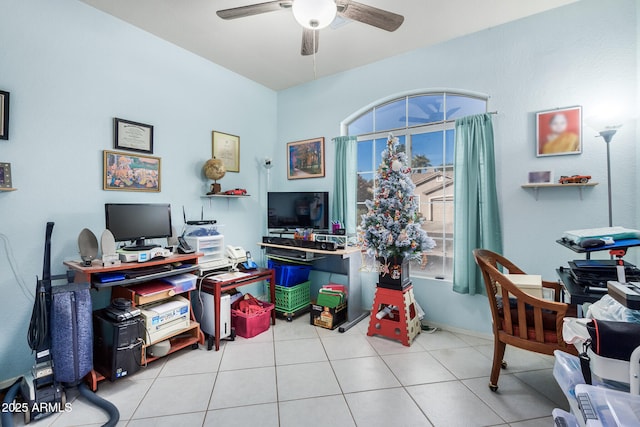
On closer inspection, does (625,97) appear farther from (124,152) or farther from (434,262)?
(124,152)

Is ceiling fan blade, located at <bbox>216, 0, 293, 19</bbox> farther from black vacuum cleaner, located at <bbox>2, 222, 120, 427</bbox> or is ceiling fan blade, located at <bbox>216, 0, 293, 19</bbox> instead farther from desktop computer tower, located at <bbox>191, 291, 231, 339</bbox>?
desktop computer tower, located at <bbox>191, 291, 231, 339</bbox>

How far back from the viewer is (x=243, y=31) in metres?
2.87

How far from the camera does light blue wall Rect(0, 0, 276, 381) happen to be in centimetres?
216

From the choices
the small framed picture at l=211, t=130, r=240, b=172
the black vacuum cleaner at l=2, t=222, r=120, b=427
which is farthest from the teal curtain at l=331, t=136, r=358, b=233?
the black vacuum cleaner at l=2, t=222, r=120, b=427

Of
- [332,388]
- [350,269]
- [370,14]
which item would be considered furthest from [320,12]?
[332,388]

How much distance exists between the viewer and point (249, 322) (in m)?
2.92

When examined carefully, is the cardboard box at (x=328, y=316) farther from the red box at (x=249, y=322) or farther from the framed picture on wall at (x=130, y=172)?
the framed picture on wall at (x=130, y=172)

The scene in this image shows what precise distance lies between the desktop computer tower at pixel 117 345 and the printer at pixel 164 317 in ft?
0.25

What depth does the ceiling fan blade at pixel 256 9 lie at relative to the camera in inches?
76.0

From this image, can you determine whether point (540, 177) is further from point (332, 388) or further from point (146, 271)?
point (146, 271)

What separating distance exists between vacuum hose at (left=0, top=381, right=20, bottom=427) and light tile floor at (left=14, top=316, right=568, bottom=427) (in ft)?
0.34

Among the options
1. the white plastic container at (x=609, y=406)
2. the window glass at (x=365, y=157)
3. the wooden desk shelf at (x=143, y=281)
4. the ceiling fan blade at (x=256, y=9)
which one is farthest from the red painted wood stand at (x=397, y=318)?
the ceiling fan blade at (x=256, y=9)

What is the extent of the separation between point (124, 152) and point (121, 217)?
70cm

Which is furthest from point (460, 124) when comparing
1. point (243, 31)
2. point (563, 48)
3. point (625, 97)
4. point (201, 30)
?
point (201, 30)
